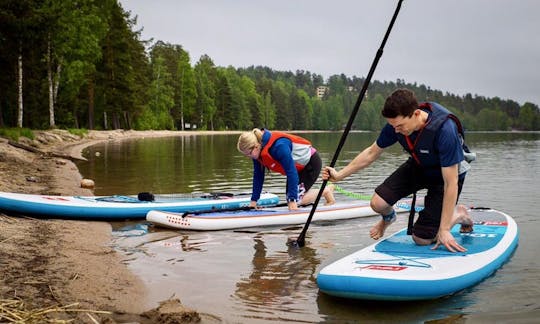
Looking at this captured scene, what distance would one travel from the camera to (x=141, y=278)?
534 centimetres

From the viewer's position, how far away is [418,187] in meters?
5.54

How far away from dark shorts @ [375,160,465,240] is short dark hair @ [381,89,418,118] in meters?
0.89

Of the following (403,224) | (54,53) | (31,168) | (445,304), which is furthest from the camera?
(54,53)

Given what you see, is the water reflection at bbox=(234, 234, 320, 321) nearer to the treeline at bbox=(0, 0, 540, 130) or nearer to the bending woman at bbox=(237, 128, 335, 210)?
the bending woman at bbox=(237, 128, 335, 210)

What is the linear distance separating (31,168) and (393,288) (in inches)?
489

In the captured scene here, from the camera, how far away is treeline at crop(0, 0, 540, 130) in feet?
87.2

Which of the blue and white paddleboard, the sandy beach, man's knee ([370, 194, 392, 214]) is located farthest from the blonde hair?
the blue and white paddleboard

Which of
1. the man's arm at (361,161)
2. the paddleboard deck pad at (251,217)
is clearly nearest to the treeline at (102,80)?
the paddleboard deck pad at (251,217)

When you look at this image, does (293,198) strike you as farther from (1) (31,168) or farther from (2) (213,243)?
(1) (31,168)

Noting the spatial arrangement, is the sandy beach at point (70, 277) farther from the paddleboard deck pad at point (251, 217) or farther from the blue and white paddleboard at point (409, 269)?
the blue and white paddleboard at point (409, 269)

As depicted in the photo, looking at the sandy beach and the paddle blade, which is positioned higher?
the sandy beach

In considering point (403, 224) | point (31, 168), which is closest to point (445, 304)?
point (403, 224)

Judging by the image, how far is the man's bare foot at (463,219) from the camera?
5789mm

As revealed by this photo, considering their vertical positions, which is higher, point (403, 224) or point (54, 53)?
point (54, 53)
